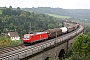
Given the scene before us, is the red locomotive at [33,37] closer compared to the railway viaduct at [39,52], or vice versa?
the railway viaduct at [39,52]

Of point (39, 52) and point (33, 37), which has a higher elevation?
point (33, 37)

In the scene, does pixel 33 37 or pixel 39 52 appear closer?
pixel 39 52

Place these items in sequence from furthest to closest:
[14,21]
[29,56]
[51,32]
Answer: [14,21]
[51,32]
[29,56]

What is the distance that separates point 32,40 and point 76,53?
9.73 meters

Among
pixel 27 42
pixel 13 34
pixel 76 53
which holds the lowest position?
pixel 13 34

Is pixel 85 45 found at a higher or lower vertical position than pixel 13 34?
higher

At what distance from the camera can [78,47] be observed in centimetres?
4000

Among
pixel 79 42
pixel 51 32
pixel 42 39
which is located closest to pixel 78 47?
pixel 79 42

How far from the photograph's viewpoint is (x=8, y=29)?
12094cm

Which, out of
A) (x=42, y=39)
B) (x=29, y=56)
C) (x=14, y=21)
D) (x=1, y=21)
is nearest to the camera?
(x=29, y=56)

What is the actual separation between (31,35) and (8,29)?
84788mm

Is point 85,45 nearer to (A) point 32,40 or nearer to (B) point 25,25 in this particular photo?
(A) point 32,40

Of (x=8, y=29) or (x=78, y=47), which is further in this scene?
(x=8, y=29)

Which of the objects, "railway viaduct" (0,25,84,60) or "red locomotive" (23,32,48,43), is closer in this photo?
"railway viaduct" (0,25,84,60)
